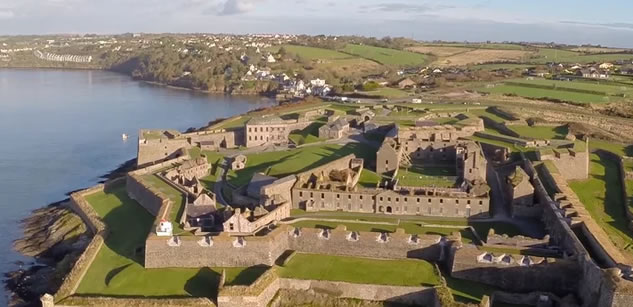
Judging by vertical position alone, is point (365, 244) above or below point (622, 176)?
below

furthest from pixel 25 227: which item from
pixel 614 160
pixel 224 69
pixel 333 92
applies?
pixel 224 69

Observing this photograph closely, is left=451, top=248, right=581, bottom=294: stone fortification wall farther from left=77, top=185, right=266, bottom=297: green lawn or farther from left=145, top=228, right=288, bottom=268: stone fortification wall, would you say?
left=77, top=185, right=266, bottom=297: green lawn

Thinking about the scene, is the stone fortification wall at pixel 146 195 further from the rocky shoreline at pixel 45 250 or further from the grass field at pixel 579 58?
the grass field at pixel 579 58

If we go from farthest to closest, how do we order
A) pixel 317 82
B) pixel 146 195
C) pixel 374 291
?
pixel 317 82
pixel 146 195
pixel 374 291

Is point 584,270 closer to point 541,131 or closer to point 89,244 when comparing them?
point 89,244

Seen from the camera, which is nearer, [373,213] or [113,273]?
[113,273]

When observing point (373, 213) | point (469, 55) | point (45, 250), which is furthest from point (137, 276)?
point (469, 55)

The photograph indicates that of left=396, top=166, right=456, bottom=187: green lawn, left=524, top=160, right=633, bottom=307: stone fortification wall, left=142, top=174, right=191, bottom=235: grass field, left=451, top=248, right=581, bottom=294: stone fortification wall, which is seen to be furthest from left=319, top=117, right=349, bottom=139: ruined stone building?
left=451, top=248, right=581, bottom=294: stone fortification wall

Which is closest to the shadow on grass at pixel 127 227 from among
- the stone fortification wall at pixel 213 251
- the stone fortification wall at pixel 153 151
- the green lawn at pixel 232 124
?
the stone fortification wall at pixel 213 251

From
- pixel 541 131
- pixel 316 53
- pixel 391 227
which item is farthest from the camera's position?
pixel 316 53
